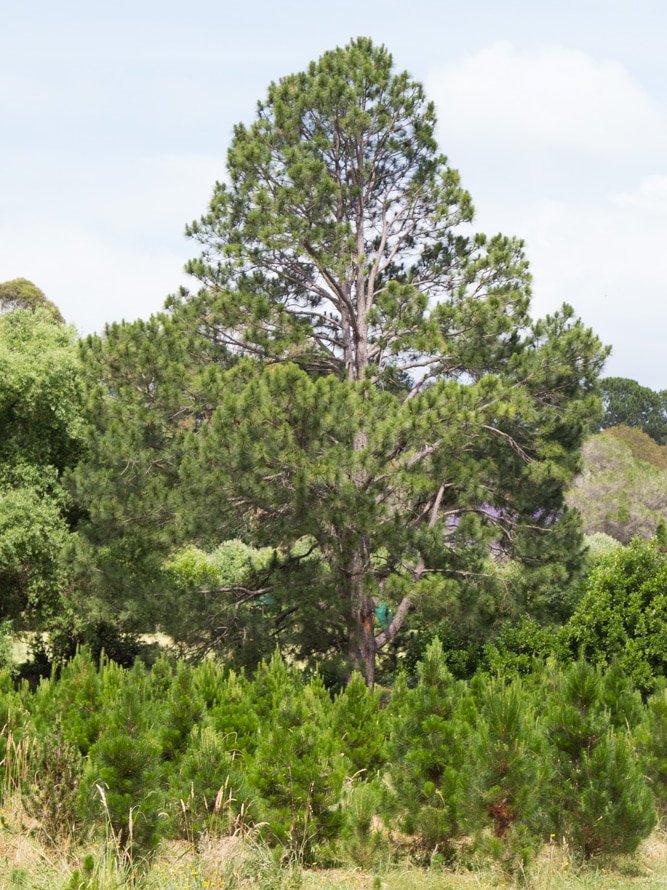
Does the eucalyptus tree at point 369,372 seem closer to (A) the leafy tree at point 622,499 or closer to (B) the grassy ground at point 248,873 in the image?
(B) the grassy ground at point 248,873

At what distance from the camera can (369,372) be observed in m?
14.1

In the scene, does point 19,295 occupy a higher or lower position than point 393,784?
higher

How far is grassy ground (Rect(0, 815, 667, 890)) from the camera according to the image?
5527 mm

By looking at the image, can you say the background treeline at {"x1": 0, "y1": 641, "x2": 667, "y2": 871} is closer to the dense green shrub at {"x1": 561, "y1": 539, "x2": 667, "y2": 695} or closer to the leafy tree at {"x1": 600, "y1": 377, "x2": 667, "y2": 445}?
the dense green shrub at {"x1": 561, "y1": 539, "x2": 667, "y2": 695}

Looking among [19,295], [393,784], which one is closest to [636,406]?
[19,295]

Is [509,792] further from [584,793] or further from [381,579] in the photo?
[381,579]

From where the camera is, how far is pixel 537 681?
10.7 metres

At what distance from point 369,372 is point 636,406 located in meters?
61.4

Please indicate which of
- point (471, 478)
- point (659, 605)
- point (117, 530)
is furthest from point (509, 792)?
point (117, 530)

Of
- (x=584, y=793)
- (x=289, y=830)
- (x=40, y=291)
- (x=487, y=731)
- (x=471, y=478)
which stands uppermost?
(x=40, y=291)

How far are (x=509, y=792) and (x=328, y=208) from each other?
11166 mm

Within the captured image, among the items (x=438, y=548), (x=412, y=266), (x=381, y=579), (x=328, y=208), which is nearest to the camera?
(x=438, y=548)

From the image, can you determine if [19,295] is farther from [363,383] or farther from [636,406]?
[636,406]

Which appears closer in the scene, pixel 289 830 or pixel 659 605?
pixel 289 830
